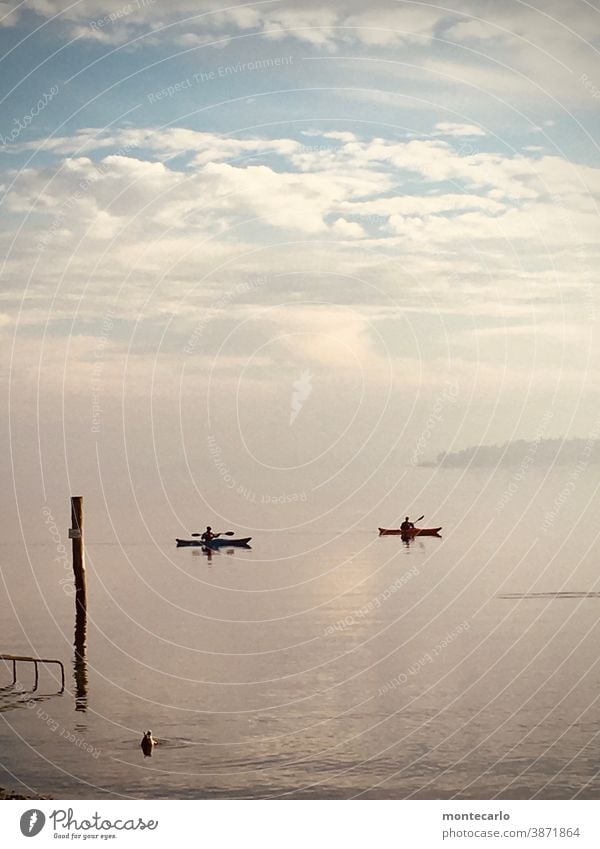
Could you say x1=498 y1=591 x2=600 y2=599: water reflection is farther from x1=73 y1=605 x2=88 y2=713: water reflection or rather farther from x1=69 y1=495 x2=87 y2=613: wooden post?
x1=69 y1=495 x2=87 y2=613: wooden post

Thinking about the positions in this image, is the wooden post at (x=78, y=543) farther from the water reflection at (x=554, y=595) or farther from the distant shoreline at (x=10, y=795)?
the water reflection at (x=554, y=595)

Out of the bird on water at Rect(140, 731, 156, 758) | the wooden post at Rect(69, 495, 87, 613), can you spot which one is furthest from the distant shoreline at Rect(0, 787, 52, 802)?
the wooden post at Rect(69, 495, 87, 613)

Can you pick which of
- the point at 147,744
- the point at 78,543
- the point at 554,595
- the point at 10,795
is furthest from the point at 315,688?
the point at 554,595

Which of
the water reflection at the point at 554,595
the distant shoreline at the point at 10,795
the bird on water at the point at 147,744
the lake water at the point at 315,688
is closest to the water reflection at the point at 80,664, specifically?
the lake water at the point at 315,688
